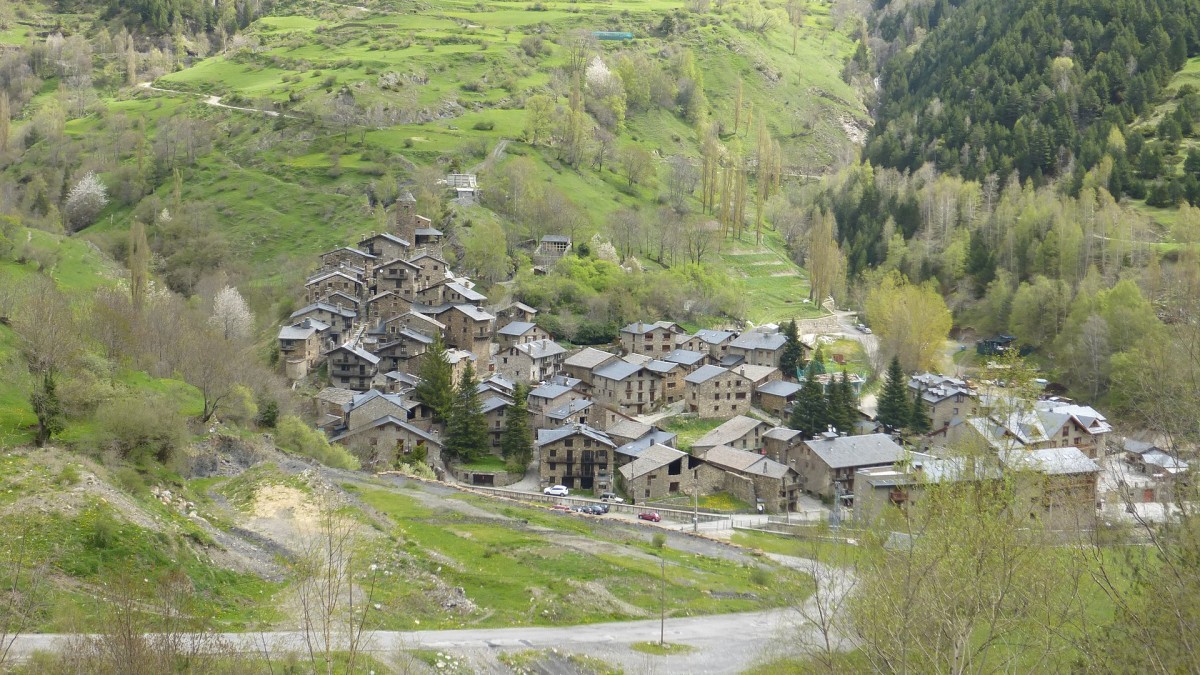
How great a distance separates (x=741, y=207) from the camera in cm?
11825

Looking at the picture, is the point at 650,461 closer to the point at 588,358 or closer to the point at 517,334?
the point at 588,358

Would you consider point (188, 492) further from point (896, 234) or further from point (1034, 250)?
point (896, 234)

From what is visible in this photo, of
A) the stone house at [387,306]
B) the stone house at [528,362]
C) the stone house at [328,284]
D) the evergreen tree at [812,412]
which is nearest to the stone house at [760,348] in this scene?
the evergreen tree at [812,412]

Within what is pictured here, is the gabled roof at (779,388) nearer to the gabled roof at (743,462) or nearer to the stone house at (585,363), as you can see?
the stone house at (585,363)

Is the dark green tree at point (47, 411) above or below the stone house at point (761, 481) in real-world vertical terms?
above

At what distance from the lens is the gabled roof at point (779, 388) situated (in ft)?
240

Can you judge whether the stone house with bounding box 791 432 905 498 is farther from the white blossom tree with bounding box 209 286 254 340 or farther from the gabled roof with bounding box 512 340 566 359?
the white blossom tree with bounding box 209 286 254 340

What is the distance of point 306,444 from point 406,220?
3979 centimetres

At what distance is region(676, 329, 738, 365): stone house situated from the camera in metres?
80.9

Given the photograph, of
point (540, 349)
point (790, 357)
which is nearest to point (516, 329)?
point (540, 349)

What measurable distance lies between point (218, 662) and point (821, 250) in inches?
3495

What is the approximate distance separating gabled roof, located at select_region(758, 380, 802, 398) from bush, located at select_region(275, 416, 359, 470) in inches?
1297

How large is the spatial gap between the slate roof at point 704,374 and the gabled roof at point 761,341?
7972 millimetres

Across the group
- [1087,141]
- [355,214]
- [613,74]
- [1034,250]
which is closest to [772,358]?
[1034,250]
